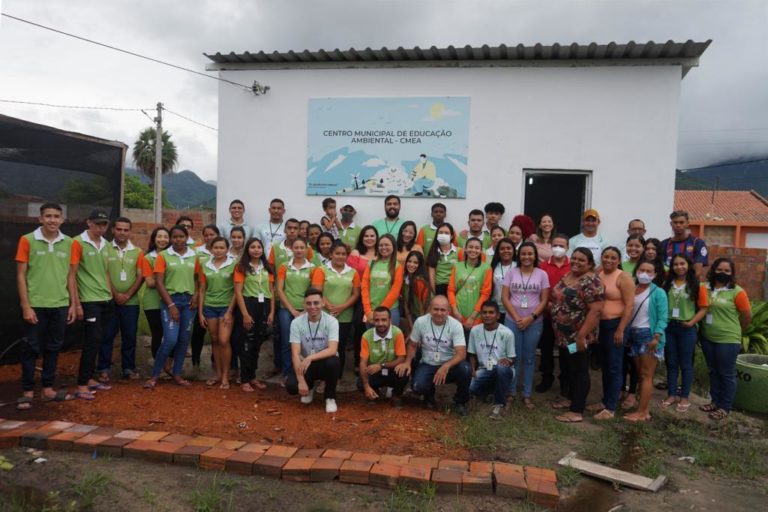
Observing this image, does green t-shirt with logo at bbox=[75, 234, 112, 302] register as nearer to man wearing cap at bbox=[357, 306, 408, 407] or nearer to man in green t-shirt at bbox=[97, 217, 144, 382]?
man in green t-shirt at bbox=[97, 217, 144, 382]

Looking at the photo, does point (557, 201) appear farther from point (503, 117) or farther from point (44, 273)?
point (44, 273)

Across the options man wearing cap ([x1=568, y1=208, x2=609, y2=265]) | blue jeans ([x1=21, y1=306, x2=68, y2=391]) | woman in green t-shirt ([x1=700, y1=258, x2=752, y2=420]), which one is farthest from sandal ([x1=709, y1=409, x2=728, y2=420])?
blue jeans ([x1=21, y1=306, x2=68, y2=391])

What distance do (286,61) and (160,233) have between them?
10.8ft

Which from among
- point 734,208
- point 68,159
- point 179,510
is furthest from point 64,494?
point 734,208

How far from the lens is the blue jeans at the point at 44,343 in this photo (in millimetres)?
4773

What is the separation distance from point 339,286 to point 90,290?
2.49 meters

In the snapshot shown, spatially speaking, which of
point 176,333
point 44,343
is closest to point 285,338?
point 176,333

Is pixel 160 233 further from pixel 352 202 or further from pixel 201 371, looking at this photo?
pixel 352 202

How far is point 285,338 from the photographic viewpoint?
221 inches

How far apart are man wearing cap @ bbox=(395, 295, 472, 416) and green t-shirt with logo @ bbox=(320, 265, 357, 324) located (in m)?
0.89

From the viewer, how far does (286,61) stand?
7.53 m

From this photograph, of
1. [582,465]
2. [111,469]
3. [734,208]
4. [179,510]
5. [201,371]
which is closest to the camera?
[179,510]

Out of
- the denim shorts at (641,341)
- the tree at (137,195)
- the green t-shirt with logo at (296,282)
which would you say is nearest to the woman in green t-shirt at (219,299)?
the green t-shirt with logo at (296,282)

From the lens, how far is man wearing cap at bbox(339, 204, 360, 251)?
700 centimetres
